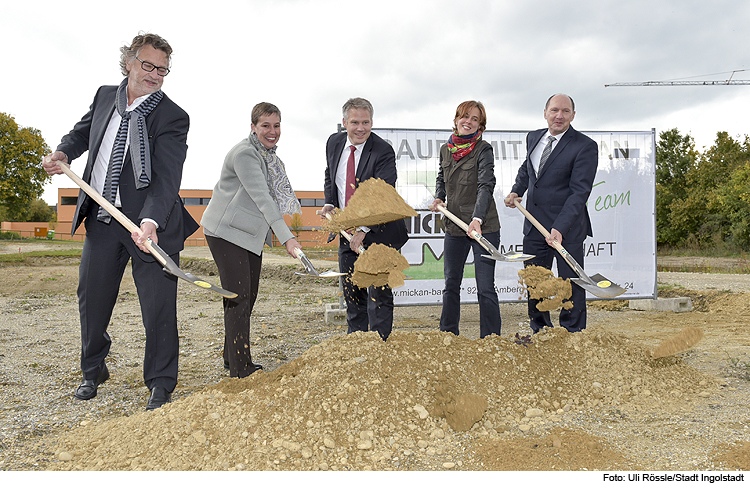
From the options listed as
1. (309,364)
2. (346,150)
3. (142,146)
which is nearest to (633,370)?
(309,364)

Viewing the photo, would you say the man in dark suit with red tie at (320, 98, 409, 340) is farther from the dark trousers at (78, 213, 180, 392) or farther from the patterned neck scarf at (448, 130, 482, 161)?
the dark trousers at (78, 213, 180, 392)

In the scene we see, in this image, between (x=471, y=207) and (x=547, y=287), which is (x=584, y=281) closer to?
(x=547, y=287)

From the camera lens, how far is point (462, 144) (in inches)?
159

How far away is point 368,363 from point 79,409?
1911mm

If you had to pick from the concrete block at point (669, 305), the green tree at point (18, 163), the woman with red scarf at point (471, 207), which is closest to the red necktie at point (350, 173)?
the woman with red scarf at point (471, 207)

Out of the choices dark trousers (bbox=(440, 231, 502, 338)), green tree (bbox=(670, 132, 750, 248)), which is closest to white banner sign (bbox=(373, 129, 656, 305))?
dark trousers (bbox=(440, 231, 502, 338))

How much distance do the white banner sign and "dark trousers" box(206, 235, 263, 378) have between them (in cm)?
302

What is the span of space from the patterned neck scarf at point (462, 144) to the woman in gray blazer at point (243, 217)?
1500mm

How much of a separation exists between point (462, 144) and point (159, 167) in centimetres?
236

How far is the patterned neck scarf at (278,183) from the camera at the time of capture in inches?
140

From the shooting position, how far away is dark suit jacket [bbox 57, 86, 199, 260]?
3029mm

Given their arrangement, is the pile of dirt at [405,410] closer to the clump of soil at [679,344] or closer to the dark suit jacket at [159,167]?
the clump of soil at [679,344]

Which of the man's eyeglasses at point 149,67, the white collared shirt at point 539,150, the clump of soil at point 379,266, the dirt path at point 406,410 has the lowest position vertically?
the dirt path at point 406,410

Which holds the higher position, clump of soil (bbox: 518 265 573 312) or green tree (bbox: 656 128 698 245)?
green tree (bbox: 656 128 698 245)
